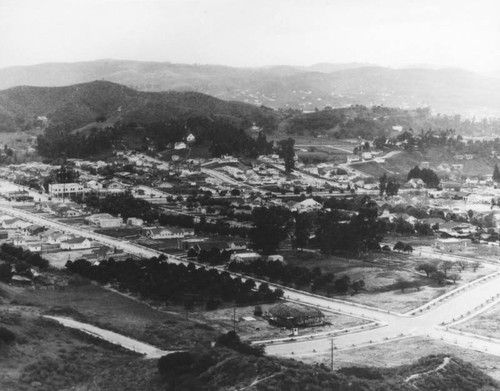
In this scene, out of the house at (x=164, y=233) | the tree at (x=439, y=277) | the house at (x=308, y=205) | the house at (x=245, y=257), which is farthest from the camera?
the house at (x=308, y=205)

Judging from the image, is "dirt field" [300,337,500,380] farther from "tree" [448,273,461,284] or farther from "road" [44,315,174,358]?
"tree" [448,273,461,284]

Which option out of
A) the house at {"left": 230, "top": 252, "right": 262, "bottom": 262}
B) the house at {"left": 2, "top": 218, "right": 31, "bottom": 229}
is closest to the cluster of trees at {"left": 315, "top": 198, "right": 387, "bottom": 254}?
the house at {"left": 230, "top": 252, "right": 262, "bottom": 262}

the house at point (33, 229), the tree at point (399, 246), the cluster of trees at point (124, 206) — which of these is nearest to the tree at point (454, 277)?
the tree at point (399, 246)

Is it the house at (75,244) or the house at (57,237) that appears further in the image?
the house at (57,237)

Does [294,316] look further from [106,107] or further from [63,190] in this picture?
[106,107]

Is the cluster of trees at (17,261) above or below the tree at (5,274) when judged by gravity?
below

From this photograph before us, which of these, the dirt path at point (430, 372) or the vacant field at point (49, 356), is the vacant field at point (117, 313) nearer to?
the vacant field at point (49, 356)
